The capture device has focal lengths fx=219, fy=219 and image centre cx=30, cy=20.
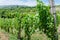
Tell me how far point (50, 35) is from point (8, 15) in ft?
98.3

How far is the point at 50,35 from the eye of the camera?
12.5 m

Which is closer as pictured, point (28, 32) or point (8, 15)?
point (28, 32)

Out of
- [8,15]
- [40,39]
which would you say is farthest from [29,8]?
[40,39]

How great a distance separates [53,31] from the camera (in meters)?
12.4

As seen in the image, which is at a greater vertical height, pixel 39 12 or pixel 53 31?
pixel 39 12

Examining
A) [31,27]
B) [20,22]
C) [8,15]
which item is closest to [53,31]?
[31,27]

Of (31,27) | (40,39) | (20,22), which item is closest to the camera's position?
(31,27)

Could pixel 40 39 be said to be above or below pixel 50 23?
below

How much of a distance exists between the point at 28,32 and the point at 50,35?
8.02ft

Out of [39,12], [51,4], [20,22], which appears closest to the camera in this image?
[51,4]

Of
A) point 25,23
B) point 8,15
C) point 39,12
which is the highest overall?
point 39,12

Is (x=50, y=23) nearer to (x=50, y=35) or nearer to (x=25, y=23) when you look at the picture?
(x=50, y=35)

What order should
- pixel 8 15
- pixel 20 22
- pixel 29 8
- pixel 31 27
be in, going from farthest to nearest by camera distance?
1. pixel 29 8
2. pixel 8 15
3. pixel 20 22
4. pixel 31 27

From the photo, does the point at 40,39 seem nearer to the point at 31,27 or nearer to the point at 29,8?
the point at 31,27
